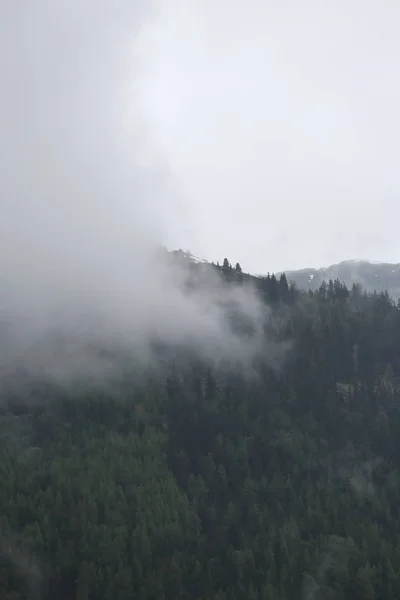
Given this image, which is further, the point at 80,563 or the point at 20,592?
the point at 80,563

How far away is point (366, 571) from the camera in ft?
651

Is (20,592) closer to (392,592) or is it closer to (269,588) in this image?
(269,588)

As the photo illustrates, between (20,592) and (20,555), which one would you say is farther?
(20,555)

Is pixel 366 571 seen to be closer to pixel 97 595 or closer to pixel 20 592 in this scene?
pixel 97 595

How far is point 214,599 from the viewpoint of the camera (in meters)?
192

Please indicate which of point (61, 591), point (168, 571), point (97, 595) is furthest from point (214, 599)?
point (61, 591)

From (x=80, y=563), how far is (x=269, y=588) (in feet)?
196

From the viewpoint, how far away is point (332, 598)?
194 meters

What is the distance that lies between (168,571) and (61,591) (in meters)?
33.5

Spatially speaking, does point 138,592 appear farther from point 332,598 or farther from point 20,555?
point 332,598

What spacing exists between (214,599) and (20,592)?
58126 millimetres

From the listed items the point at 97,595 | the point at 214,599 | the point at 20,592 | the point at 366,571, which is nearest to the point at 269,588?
the point at 214,599

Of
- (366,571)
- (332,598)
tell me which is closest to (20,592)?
(332,598)

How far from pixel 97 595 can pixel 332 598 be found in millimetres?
72098
